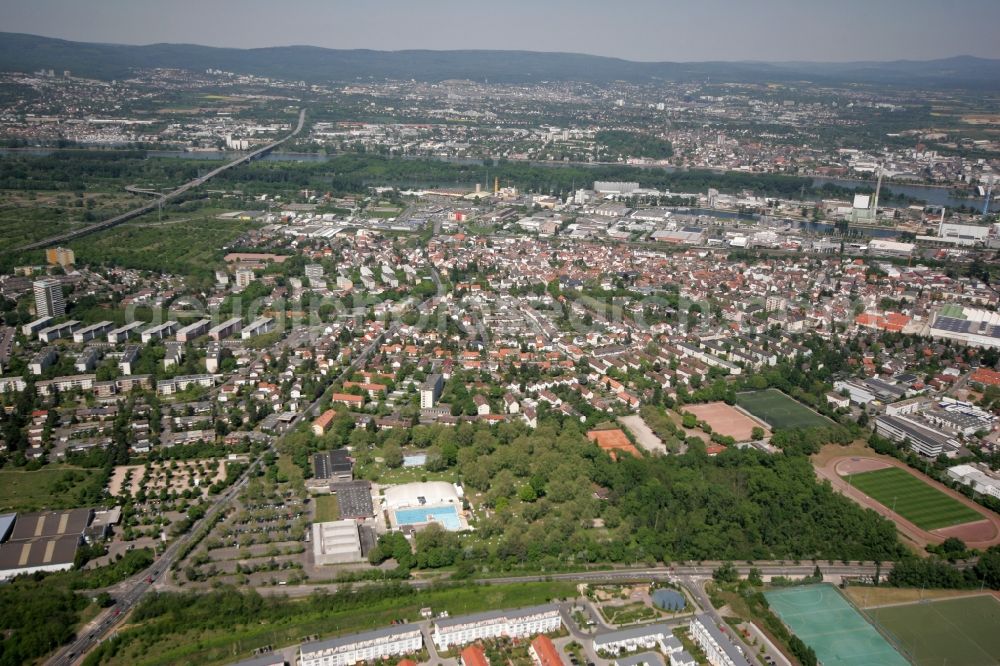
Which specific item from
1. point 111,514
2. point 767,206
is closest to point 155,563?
point 111,514

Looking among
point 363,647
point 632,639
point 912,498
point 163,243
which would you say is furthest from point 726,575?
point 163,243

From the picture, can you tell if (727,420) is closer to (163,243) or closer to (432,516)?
(432,516)

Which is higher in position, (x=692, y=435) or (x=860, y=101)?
(x=860, y=101)

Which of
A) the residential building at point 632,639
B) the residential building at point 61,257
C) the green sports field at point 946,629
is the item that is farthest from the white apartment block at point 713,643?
the residential building at point 61,257

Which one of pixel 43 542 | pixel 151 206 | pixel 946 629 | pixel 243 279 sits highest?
pixel 151 206

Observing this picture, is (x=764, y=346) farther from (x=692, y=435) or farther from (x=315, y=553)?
(x=315, y=553)

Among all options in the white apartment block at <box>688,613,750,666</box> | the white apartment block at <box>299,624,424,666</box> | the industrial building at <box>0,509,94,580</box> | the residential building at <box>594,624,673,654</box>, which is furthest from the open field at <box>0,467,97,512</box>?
the white apartment block at <box>688,613,750,666</box>

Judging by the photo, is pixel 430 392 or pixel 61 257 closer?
pixel 430 392
